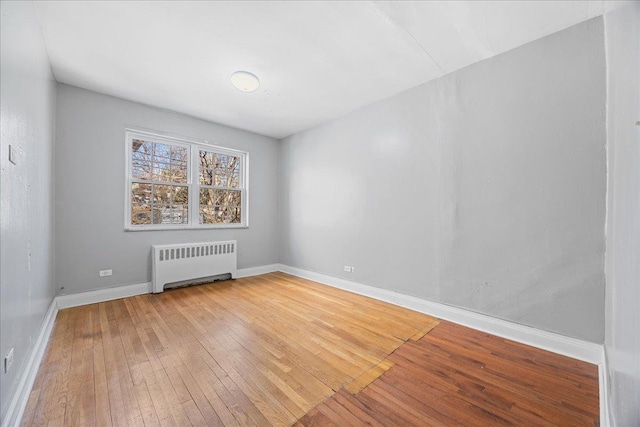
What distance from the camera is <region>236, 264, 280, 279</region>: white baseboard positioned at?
4525mm

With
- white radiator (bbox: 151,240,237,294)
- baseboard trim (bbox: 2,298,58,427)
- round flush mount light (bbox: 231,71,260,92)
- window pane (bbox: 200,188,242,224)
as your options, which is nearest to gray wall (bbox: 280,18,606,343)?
round flush mount light (bbox: 231,71,260,92)

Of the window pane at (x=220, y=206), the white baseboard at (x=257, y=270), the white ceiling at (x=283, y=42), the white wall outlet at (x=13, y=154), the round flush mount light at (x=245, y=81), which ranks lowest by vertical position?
the white baseboard at (x=257, y=270)

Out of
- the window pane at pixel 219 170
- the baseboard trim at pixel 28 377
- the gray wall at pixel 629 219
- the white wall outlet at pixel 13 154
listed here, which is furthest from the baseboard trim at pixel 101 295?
the gray wall at pixel 629 219

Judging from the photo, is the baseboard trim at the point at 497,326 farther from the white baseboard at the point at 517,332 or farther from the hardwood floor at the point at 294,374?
the hardwood floor at the point at 294,374

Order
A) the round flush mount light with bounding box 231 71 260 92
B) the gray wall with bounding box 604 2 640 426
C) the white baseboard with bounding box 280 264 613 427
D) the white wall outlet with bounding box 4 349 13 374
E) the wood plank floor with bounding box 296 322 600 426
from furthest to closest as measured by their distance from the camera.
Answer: the round flush mount light with bounding box 231 71 260 92 < the white baseboard with bounding box 280 264 613 427 < the wood plank floor with bounding box 296 322 600 426 < the white wall outlet with bounding box 4 349 13 374 < the gray wall with bounding box 604 2 640 426

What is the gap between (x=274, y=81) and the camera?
2.95 metres

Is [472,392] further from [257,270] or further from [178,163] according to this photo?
[178,163]

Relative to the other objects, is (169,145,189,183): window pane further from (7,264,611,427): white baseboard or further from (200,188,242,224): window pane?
(7,264,611,427): white baseboard

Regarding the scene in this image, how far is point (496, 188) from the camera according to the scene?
242cm

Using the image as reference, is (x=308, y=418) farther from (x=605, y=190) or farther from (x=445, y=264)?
(x=605, y=190)

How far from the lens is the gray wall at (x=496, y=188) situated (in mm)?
1982

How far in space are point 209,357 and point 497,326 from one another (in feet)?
8.65

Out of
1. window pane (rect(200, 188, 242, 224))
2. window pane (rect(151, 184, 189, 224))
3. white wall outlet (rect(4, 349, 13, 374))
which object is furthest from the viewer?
window pane (rect(200, 188, 242, 224))

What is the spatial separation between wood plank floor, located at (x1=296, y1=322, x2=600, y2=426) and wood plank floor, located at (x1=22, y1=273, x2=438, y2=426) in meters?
0.14
